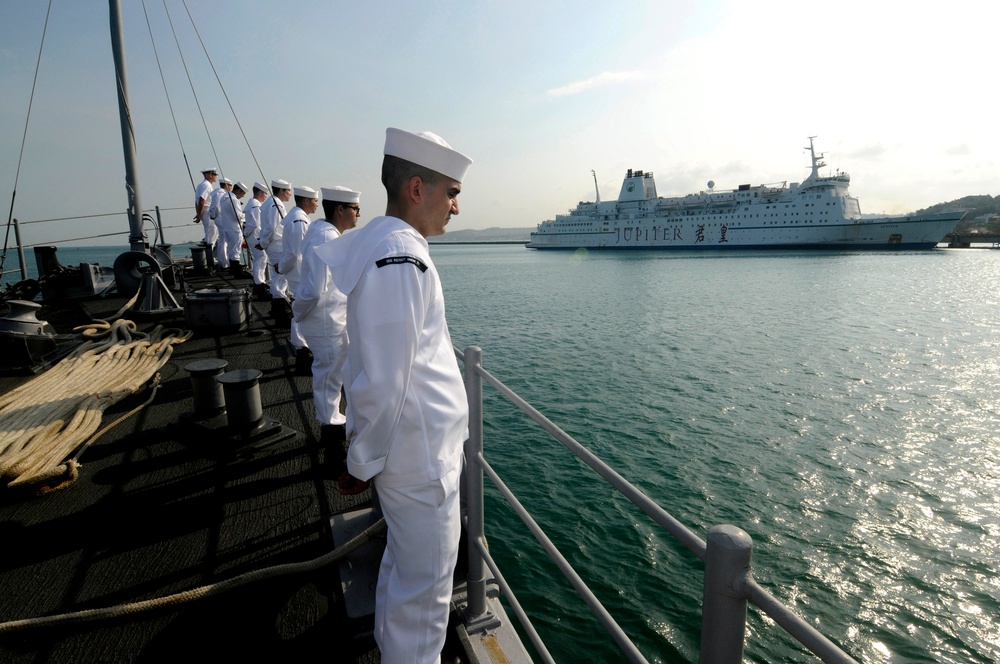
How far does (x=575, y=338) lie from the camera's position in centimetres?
1814

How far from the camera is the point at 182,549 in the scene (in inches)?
103

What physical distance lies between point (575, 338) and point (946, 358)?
440 inches

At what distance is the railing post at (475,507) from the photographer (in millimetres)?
2203

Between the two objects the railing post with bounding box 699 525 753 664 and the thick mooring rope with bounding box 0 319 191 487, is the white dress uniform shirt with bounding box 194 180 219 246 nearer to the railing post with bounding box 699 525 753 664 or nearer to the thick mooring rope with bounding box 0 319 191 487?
the thick mooring rope with bounding box 0 319 191 487

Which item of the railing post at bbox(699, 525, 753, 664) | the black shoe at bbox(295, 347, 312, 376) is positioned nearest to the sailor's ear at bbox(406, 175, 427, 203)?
the railing post at bbox(699, 525, 753, 664)

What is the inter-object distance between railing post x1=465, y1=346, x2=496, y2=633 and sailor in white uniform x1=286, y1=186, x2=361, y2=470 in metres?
1.81

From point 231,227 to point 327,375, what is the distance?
31.7ft

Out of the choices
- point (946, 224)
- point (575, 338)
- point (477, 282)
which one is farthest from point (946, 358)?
point (946, 224)

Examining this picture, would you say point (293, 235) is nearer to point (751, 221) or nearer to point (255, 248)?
point (255, 248)

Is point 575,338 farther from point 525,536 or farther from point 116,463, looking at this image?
point 116,463

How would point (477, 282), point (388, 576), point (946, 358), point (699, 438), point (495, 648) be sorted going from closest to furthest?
point (388, 576)
point (495, 648)
point (699, 438)
point (946, 358)
point (477, 282)

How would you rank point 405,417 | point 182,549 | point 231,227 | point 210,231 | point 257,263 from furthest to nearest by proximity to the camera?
point 210,231 < point 231,227 < point 257,263 < point 182,549 < point 405,417

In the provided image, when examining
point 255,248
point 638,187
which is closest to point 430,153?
point 255,248

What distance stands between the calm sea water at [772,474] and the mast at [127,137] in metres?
6.85
